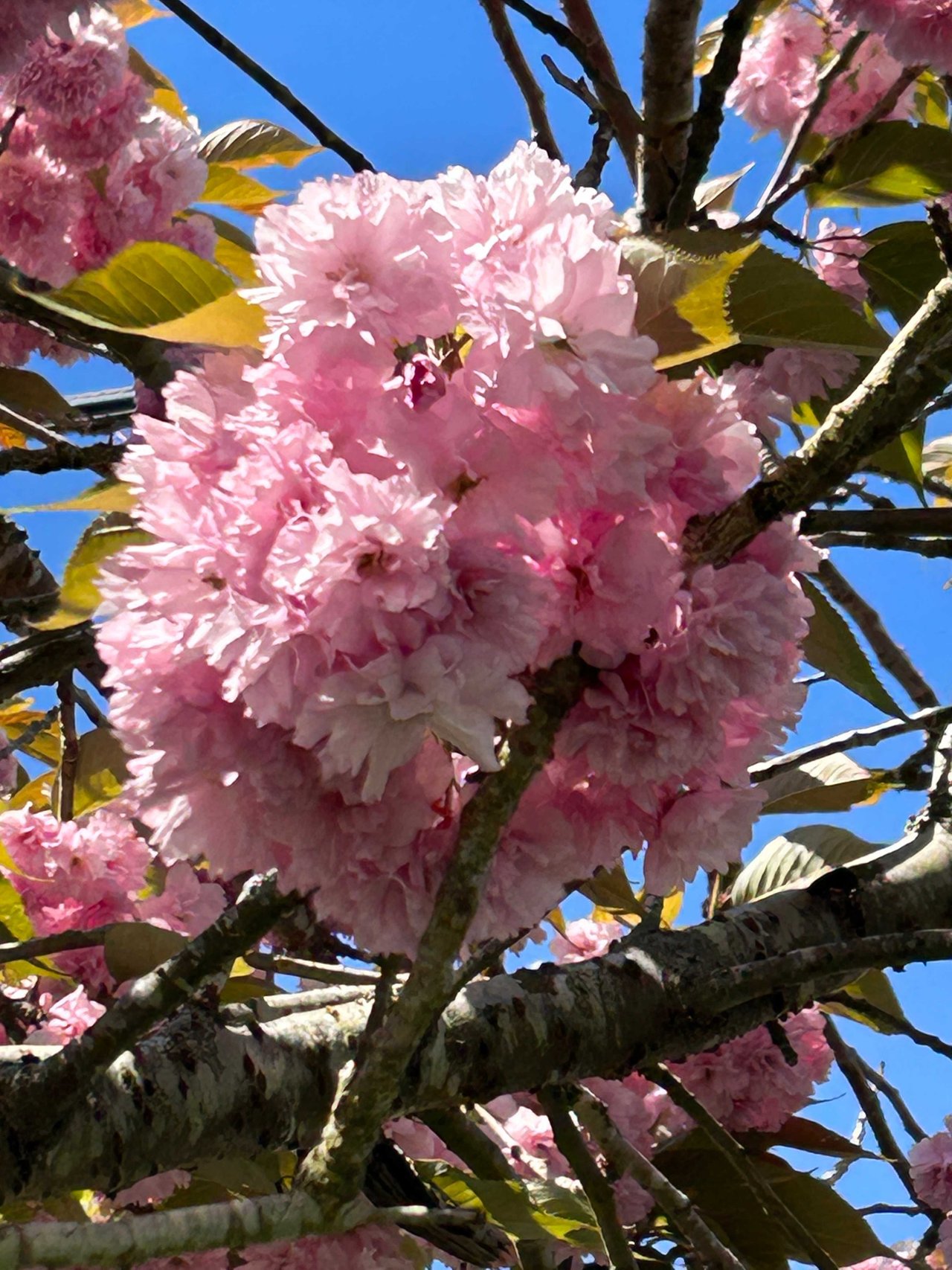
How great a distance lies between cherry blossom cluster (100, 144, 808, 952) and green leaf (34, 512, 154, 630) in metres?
0.28

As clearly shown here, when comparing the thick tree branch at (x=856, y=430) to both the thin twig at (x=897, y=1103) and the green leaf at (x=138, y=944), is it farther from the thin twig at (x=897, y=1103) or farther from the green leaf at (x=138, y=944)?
the thin twig at (x=897, y=1103)

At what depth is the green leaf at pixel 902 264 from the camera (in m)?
1.41

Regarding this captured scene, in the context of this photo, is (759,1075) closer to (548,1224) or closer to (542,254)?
(548,1224)

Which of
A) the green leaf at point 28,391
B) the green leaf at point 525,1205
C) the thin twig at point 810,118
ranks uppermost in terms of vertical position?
the thin twig at point 810,118

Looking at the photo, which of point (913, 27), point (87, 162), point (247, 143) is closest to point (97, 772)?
point (87, 162)

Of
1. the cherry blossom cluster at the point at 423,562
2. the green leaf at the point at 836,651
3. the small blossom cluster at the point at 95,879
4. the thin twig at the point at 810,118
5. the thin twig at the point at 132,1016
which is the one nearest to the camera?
the cherry blossom cluster at the point at 423,562

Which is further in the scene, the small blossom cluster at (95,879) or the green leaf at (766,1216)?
the small blossom cluster at (95,879)

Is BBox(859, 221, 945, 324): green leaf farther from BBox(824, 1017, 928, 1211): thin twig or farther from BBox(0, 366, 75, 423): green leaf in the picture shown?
BBox(824, 1017, 928, 1211): thin twig

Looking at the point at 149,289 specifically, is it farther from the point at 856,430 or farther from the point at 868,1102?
the point at 868,1102

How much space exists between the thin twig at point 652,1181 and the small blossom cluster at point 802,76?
1821 millimetres

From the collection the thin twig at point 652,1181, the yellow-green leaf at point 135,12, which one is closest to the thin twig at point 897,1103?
the thin twig at point 652,1181

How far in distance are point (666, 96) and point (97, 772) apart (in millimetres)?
1346

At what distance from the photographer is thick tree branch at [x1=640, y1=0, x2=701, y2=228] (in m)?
1.37

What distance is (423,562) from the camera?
1.82 feet
